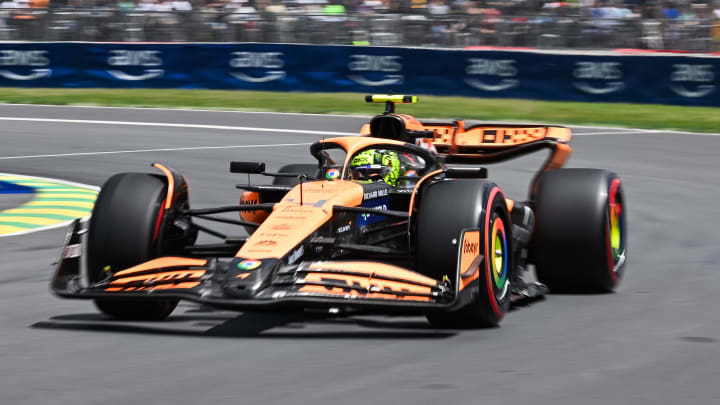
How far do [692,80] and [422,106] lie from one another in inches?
213

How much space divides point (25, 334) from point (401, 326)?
2.21 m

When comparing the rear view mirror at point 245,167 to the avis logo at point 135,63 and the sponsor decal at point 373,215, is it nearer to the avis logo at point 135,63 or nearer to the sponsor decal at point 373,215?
the sponsor decal at point 373,215

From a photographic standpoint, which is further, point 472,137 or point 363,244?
point 472,137

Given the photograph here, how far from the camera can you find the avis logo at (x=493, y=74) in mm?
25500

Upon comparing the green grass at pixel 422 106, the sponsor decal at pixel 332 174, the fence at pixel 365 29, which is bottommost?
the green grass at pixel 422 106

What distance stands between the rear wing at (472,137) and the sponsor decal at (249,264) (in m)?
3.01

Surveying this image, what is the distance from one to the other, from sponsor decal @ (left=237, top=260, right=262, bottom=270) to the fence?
20206 mm

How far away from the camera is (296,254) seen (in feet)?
23.4

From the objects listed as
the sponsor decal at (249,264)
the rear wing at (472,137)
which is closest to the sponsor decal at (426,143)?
the rear wing at (472,137)

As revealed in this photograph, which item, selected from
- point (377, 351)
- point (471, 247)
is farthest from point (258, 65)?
point (377, 351)

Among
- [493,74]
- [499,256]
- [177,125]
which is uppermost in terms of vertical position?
[499,256]

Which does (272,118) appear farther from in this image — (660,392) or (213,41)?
(660,392)

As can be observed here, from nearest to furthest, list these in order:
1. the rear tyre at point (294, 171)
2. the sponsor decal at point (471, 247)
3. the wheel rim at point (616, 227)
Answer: the sponsor decal at point (471, 247) < the wheel rim at point (616, 227) < the rear tyre at point (294, 171)

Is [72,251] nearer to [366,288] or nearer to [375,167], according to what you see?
[366,288]
